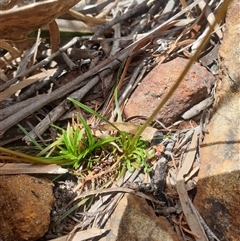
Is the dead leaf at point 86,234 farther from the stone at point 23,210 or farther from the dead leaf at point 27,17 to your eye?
the dead leaf at point 27,17

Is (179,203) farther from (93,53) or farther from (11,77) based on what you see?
(11,77)

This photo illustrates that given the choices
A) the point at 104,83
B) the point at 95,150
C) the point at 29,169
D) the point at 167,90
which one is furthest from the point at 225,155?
the point at 29,169

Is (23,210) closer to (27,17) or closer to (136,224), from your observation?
(136,224)

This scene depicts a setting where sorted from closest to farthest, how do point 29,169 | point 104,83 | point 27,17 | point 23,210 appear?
point 27,17 < point 23,210 < point 29,169 < point 104,83

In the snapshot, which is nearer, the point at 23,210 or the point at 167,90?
the point at 23,210

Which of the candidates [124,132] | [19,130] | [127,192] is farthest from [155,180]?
[19,130]

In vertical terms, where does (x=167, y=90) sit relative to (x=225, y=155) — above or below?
above

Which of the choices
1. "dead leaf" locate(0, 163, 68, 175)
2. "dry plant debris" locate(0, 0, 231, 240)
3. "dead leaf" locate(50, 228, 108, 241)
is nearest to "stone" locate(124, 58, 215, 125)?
"dry plant debris" locate(0, 0, 231, 240)

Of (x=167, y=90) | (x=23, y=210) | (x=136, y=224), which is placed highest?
(x=167, y=90)
